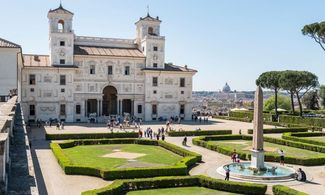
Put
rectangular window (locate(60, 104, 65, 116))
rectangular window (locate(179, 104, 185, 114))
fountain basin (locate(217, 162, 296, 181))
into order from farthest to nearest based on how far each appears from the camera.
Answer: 1. rectangular window (locate(179, 104, 185, 114))
2. rectangular window (locate(60, 104, 65, 116))
3. fountain basin (locate(217, 162, 296, 181))

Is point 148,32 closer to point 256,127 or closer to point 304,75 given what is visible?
point 304,75

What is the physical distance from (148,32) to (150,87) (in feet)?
29.9

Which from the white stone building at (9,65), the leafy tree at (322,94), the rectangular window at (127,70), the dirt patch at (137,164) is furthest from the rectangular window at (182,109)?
the leafy tree at (322,94)

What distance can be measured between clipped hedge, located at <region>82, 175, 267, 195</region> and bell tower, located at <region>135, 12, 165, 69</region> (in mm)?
41398

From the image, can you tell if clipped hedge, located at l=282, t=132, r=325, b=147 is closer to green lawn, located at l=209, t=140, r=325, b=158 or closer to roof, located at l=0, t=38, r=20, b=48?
green lawn, located at l=209, t=140, r=325, b=158

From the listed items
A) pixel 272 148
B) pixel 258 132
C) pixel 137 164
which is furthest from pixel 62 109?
pixel 258 132

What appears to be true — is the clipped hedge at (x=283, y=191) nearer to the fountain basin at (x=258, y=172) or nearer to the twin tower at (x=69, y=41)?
the fountain basin at (x=258, y=172)

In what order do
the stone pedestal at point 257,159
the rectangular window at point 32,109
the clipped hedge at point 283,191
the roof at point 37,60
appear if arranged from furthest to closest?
the roof at point 37,60
the rectangular window at point 32,109
the stone pedestal at point 257,159
the clipped hedge at point 283,191

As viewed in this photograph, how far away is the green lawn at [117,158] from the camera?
2639 centimetres

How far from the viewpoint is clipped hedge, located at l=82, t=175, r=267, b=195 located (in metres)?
19.4

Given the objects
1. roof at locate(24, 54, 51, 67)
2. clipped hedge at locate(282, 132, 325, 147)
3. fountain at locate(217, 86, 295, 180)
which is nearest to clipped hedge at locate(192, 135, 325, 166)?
clipped hedge at locate(282, 132, 325, 147)

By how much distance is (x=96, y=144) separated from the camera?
1433 inches

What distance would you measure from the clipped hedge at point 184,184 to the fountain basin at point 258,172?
286 cm

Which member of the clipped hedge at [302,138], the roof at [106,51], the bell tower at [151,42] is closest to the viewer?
the clipped hedge at [302,138]
